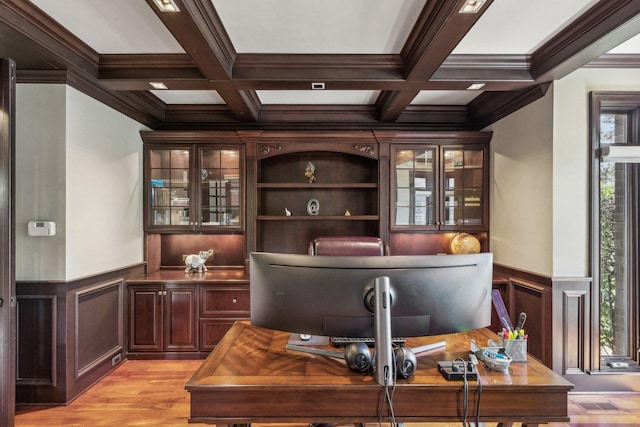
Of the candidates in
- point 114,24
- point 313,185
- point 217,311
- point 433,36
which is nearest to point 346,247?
point 313,185

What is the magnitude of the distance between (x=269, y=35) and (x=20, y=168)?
2130mm

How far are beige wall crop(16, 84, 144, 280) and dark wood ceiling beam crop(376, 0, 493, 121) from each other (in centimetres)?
259

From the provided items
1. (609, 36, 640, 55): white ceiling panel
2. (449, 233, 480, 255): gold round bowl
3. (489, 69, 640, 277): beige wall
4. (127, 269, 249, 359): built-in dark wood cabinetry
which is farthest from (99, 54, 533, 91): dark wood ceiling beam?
(127, 269, 249, 359): built-in dark wood cabinetry

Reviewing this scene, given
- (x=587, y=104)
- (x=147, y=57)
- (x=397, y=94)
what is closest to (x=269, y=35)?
(x=147, y=57)

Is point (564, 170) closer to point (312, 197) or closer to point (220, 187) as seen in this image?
point (312, 197)

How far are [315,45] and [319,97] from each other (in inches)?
42.8

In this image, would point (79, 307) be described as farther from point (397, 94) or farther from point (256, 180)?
point (397, 94)

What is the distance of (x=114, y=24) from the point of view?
7.29 feet

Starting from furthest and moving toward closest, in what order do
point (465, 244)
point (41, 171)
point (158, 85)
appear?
point (465, 244), point (158, 85), point (41, 171)

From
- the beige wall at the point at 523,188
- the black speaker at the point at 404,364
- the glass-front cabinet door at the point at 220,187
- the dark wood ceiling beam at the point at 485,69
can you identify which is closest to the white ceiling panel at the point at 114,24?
the glass-front cabinet door at the point at 220,187

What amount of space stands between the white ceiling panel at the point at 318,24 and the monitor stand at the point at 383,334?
1681 mm

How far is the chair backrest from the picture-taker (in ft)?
9.36

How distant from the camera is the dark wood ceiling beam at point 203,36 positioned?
1875 millimetres

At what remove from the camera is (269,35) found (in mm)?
2340
